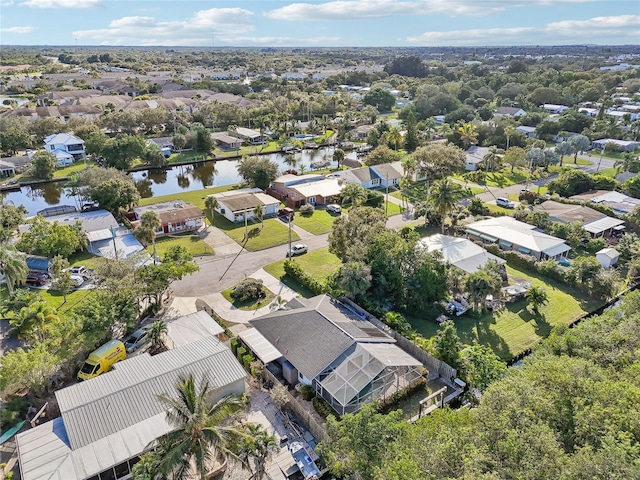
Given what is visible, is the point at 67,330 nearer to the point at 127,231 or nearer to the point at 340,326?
the point at 340,326

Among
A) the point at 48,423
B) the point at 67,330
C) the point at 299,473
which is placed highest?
the point at 67,330

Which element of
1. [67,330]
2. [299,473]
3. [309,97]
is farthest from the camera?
[309,97]

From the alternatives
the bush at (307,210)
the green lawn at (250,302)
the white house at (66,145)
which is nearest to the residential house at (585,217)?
the bush at (307,210)

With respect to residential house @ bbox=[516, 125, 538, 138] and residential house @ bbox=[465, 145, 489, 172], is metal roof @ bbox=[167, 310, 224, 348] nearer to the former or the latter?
residential house @ bbox=[465, 145, 489, 172]

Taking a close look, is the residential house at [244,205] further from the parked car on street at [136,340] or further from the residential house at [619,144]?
the residential house at [619,144]

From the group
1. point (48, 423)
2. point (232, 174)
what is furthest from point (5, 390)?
point (232, 174)

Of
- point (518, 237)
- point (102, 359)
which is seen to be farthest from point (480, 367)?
point (518, 237)

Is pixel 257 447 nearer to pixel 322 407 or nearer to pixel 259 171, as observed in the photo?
pixel 322 407
